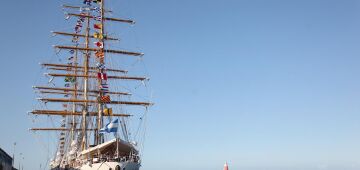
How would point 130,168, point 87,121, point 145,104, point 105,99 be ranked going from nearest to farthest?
point 130,168, point 105,99, point 145,104, point 87,121

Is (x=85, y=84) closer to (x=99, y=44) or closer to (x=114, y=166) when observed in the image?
(x=99, y=44)

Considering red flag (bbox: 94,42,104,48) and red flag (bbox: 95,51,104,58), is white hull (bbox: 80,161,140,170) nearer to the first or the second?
red flag (bbox: 95,51,104,58)

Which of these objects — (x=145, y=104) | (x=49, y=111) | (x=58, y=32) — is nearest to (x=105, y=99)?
(x=145, y=104)

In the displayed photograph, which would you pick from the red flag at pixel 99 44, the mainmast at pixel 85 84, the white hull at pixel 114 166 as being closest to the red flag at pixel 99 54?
the red flag at pixel 99 44

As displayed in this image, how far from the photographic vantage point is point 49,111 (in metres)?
68.2

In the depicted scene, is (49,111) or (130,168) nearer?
(130,168)

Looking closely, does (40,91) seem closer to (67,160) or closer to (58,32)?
(58,32)

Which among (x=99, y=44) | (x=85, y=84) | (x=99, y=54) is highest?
(x=99, y=44)

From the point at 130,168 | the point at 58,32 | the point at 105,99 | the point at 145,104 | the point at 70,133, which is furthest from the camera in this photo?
the point at 70,133

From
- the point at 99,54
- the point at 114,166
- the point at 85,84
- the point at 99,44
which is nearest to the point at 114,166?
the point at 114,166

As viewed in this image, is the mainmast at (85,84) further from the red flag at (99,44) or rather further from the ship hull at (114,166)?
the ship hull at (114,166)

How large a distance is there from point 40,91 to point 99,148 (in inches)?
1381

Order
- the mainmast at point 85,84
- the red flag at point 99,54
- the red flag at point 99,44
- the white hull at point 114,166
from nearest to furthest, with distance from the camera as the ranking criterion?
the white hull at point 114,166 < the red flag at point 99,54 < the red flag at point 99,44 < the mainmast at point 85,84

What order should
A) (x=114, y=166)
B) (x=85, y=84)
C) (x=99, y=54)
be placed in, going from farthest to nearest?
(x=85, y=84), (x=99, y=54), (x=114, y=166)
